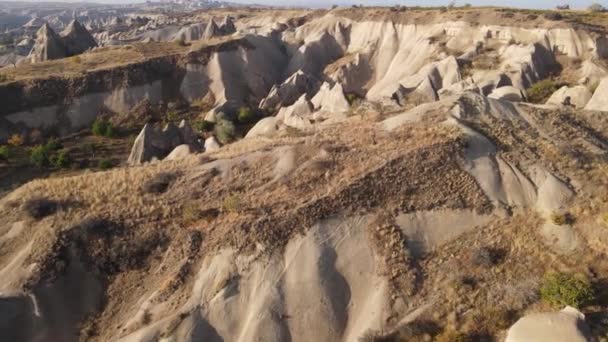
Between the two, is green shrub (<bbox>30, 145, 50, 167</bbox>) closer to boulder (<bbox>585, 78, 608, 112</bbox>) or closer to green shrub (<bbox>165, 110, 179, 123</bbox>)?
green shrub (<bbox>165, 110, 179, 123</bbox>)

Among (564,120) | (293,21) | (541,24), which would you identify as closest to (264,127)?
(564,120)

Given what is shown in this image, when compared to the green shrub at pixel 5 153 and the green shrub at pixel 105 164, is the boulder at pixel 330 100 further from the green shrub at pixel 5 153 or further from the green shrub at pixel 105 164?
the green shrub at pixel 5 153

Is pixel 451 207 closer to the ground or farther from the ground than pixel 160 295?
farther from the ground

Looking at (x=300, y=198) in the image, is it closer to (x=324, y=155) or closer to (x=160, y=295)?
(x=324, y=155)

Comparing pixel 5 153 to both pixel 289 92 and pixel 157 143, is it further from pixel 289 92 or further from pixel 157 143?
pixel 289 92

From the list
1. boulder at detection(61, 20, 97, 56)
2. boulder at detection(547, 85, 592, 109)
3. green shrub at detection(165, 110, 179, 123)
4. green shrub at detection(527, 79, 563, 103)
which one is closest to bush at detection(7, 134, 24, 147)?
green shrub at detection(165, 110, 179, 123)

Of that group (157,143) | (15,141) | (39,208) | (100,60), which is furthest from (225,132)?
(100,60)
